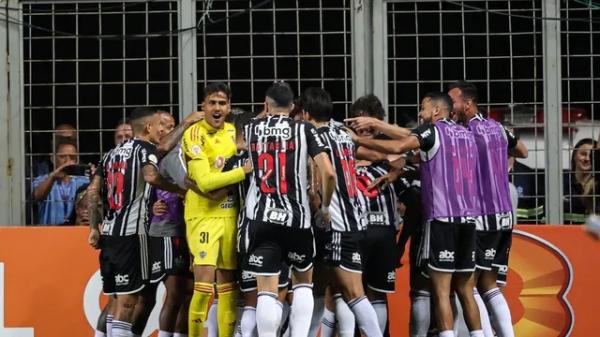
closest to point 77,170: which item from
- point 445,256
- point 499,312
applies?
point 445,256

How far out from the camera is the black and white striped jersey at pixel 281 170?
12.5 metres

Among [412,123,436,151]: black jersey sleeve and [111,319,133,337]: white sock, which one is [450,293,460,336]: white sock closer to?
[412,123,436,151]: black jersey sleeve

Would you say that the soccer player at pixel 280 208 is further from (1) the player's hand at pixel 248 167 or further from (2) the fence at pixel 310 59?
(2) the fence at pixel 310 59

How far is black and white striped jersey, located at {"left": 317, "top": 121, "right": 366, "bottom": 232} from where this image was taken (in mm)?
13047

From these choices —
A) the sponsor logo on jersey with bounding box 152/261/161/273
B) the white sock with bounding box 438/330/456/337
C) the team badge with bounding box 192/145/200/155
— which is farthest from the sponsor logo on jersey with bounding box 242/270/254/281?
the white sock with bounding box 438/330/456/337

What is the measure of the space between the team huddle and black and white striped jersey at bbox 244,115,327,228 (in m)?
0.01

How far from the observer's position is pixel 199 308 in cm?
1305

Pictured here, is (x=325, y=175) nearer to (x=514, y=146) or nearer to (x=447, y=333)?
(x=447, y=333)

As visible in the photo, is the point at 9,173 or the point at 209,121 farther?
the point at 9,173

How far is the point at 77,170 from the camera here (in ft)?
51.2

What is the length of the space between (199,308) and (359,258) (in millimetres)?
1392

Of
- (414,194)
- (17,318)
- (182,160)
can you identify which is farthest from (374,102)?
(17,318)

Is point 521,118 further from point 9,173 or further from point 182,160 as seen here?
point 9,173

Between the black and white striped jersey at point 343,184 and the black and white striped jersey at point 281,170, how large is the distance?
46 centimetres
